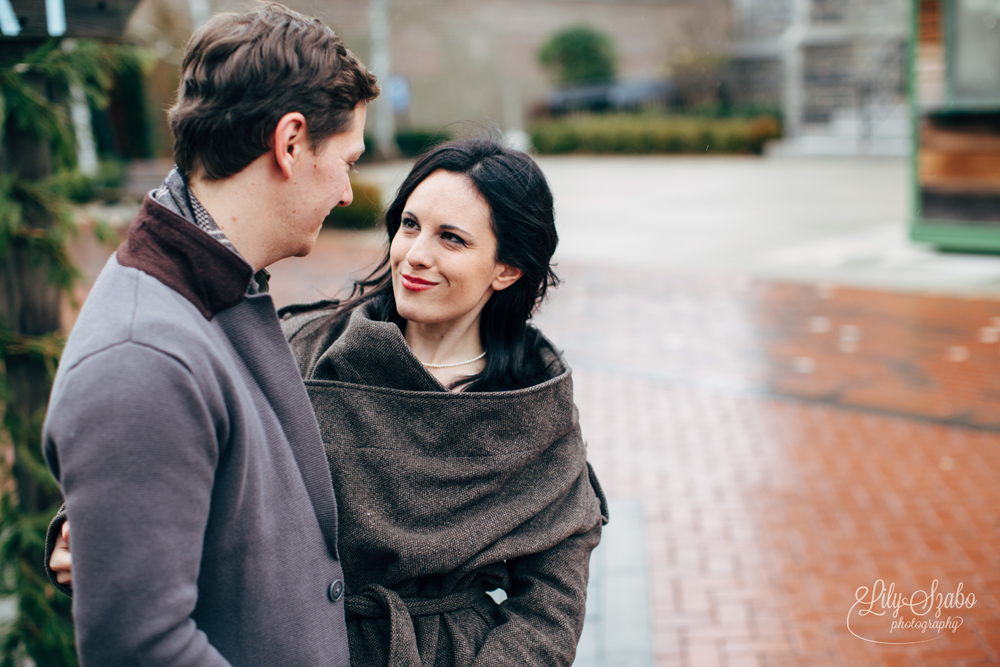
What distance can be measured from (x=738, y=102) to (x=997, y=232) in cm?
2307

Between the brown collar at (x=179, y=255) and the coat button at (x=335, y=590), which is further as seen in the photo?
the coat button at (x=335, y=590)

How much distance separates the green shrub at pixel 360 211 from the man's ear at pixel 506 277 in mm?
11492

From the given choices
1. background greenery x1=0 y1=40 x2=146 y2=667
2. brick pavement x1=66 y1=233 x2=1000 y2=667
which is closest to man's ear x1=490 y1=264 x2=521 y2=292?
brick pavement x1=66 y1=233 x2=1000 y2=667

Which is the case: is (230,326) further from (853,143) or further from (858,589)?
(853,143)

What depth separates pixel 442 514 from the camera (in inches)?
65.8

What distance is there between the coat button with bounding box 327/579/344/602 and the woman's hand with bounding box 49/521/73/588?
45cm

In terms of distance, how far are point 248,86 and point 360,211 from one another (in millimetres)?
12650

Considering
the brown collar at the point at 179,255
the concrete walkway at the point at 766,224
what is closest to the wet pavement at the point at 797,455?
the concrete walkway at the point at 766,224

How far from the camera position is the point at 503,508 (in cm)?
171

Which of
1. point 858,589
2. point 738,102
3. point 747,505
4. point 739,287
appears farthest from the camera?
point 738,102

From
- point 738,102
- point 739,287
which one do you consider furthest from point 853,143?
point 739,287

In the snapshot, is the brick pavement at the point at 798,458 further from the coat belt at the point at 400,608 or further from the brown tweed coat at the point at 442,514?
the coat belt at the point at 400,608

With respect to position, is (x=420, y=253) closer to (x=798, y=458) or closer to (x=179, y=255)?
(x=179, y=255)

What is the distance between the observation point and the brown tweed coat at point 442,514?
1.65m
